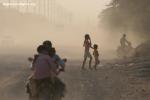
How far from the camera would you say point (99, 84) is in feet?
74.2

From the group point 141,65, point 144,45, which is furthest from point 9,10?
point 141,65

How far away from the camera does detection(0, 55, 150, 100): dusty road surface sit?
19031 millimetres

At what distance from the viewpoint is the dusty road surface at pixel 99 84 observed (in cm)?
1903

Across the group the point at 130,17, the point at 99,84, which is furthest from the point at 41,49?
the point at 130,17

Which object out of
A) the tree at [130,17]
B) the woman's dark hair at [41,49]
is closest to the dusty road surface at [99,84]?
the woman's dark hair at [41,49]

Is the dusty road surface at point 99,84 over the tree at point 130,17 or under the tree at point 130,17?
under

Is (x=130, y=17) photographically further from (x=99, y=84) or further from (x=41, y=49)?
(x=41, y=49)

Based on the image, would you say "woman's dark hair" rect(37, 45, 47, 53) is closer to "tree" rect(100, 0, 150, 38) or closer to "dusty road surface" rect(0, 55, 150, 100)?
"dusty road surface" rect(0, 55, 150, 100)

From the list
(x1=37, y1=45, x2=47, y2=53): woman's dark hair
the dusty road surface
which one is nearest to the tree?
the dusty road surface

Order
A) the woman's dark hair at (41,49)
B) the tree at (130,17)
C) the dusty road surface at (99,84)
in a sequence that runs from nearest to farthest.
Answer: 1. the woman's dark hair at (41,49)
2. the dusty road surface at (99,84)
3. the tree at (130,17)

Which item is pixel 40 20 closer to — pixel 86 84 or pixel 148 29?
pixel 148 29

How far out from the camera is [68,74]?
88.8ft

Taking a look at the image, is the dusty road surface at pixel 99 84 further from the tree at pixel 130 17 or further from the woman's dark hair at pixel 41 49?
the tree at pixel 130 17

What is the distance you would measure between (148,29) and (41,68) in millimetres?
45585
